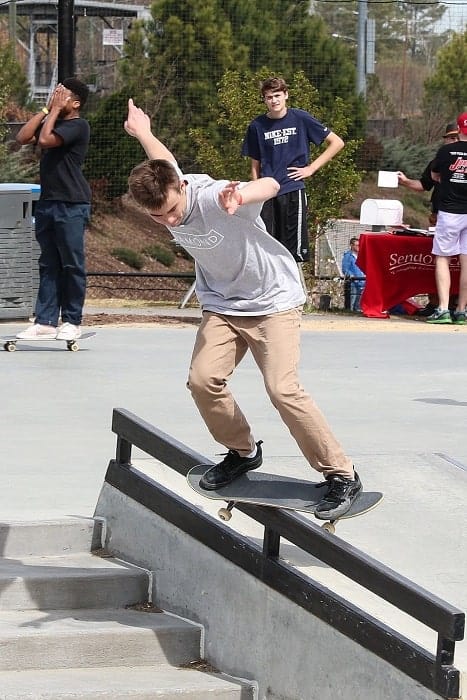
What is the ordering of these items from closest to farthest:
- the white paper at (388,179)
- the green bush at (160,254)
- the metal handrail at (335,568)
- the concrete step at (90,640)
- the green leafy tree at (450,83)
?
the metal handrail at (335,568), the concrete step at (90,640), the white paper at (388,179), the green bush at (160,254), the green leafy tree at (450,83)

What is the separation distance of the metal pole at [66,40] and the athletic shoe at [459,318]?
15.0 ft

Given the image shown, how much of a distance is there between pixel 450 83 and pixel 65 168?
125 ft

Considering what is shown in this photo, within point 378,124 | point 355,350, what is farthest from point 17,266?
point 378,124

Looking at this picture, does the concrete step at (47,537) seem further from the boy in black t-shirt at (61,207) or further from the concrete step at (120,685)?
the boy in black t-shirt at (61,207)

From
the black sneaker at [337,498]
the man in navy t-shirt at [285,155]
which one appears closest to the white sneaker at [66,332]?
the man in navy t-shirt at [285,155]

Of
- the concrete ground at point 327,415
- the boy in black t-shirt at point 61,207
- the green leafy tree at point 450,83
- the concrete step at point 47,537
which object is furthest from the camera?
the green leafy tree at point 450,83

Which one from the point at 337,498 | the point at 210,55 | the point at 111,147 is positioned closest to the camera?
the point at 337,498

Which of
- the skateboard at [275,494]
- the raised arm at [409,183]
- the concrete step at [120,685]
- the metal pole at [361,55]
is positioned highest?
the metal pole at [361,55]

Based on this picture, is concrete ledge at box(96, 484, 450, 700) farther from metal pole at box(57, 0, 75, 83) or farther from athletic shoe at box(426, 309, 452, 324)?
metal pole at box(57, 0, 75, 83)

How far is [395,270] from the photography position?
44.3 ft

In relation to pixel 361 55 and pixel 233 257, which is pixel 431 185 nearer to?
pixel 233 257

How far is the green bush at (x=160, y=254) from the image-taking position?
2841cm

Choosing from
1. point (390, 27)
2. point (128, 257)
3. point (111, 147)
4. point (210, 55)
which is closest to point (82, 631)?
point (111, 147)

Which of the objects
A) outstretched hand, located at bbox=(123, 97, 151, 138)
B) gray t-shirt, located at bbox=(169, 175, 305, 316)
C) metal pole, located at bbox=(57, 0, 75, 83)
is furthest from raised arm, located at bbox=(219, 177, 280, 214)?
metal pole, located at bbox=(57, 0, 75, 83)
